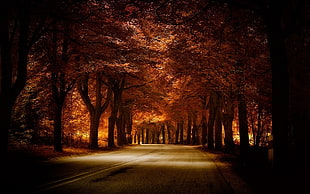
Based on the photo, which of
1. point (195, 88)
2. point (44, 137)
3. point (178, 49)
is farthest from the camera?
point (195, 88)

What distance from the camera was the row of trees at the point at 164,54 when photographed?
A: 10766 millimetres

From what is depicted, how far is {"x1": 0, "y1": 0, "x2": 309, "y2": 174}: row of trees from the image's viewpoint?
1077 centimetres

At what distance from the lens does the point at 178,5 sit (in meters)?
12.6

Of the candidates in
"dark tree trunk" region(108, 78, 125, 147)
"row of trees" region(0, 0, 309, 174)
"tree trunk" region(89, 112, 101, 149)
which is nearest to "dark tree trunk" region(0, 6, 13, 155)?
"row of trees" region(0, 0, 309, 174)

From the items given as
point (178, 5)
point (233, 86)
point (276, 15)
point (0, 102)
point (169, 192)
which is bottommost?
point (169, 192)

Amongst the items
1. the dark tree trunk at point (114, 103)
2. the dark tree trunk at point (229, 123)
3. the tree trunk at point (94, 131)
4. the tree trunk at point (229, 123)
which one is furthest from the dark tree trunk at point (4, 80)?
the dark tree trunk at point (114, 103)

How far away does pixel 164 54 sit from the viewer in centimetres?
2370

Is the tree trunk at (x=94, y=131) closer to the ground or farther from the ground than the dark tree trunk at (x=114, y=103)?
closer to the ground

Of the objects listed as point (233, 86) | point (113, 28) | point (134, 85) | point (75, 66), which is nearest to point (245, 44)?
point (233, 86)

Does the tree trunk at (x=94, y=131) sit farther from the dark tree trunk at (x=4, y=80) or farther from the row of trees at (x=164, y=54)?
the dark tree trunk at (x=4, y=80)

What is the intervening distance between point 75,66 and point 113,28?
4.20m

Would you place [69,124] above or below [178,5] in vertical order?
below

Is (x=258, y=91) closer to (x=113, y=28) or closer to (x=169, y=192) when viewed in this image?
(x=113, y=28)

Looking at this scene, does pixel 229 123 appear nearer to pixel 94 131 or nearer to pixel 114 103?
pixel 94 131
